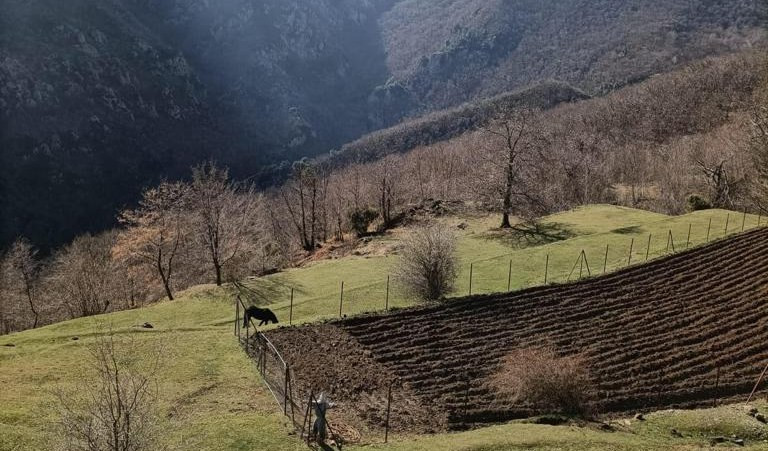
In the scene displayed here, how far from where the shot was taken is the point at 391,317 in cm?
3438

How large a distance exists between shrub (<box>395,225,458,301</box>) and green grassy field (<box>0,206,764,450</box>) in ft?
7.00

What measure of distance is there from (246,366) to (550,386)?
13.2 m

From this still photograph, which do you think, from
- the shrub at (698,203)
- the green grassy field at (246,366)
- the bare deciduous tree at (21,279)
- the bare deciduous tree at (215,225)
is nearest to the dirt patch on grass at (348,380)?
the green grassy field at (246,366)

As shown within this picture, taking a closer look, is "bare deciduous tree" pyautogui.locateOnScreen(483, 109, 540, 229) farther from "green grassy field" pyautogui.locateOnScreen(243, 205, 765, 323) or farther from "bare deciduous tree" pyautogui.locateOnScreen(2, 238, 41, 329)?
"bare deciduous tree" pyautogui.locateOnScreen(2, 238, 41, 329)

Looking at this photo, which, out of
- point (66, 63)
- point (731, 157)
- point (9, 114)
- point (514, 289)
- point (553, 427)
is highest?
point (66, 63)

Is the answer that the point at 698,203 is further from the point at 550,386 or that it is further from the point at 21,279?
the point at 21,279

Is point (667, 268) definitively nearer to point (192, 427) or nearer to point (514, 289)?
point (514, 289)

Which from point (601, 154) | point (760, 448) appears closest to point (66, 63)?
point (601, 154)

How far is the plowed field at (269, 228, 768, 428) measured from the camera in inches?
1014

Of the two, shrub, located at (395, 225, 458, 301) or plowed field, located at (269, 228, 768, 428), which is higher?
shrub, located at (395, 225, 458, 301)

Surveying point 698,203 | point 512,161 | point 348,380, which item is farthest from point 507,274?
point 698,203

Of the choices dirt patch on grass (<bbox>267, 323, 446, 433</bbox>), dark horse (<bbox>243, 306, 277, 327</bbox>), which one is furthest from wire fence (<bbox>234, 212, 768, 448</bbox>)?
dirt patch on grass (<bbox>267, 323, 446, 433</bbox>)

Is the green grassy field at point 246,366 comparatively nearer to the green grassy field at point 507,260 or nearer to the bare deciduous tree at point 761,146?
the green grassy field at point 507,260

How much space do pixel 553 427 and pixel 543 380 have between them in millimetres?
2266
